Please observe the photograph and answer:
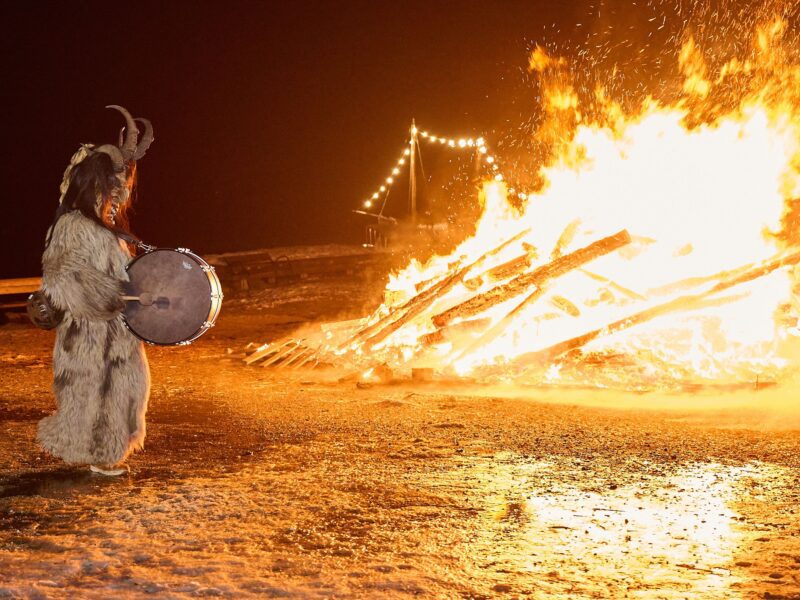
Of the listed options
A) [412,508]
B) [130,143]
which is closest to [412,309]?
[130,143]

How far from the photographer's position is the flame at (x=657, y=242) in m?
8.82

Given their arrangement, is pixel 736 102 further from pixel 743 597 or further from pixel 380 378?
pixel 743 597

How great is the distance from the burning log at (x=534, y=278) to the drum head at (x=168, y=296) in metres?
4.42

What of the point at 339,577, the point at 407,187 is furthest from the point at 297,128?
the point at 339,577

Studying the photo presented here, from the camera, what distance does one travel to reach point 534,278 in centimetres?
935

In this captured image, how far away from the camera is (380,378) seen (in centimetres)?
866

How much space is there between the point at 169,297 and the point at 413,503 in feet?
6.55

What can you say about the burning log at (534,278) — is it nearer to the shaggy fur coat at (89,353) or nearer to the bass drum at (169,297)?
the bass drum at (169,297)

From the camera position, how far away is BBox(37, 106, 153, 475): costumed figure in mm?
5059

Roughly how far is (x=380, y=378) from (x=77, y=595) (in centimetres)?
527

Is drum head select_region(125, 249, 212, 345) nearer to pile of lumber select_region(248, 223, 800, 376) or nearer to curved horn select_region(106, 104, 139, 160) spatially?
curved horn select_region(106, 104, 139, 160)

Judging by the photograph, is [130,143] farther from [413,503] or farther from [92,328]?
[413,503]

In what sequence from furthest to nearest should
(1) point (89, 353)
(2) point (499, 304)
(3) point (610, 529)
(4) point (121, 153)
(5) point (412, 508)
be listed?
(2) point (499, 304) < (4) point (121, 153) < (1) point (89, 353) < (5) point (412, 508) < (3) point (610, 529)

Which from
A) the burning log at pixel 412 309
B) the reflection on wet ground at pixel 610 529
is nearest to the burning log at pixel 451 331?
the burning log at pixel 412 309
